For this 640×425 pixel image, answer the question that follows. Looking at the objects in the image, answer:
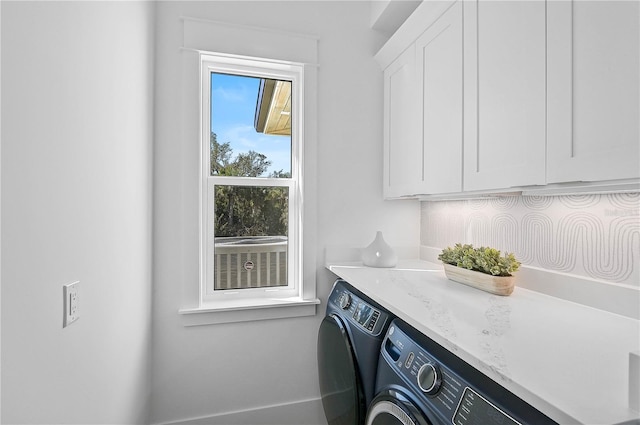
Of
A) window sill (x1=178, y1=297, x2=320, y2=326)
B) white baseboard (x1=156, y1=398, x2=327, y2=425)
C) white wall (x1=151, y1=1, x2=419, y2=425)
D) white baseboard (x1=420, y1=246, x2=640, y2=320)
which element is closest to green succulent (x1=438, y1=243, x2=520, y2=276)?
white baseboard (x1=420, y1=246, x2=640, y2=320)

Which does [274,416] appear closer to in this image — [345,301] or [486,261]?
[345,301]

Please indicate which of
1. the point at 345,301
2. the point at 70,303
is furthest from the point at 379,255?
the point at 70,303

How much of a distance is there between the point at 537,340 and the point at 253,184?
1.54 metres

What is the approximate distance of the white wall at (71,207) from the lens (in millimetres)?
635

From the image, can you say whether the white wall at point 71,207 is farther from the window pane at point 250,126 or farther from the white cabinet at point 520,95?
the white cabinet at point 520,95

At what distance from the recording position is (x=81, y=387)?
2.98ft

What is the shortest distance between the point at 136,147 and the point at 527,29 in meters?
1.53

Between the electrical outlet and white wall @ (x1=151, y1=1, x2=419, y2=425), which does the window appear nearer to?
white wall @ (x1=151, y1=1, x2=419, y2=425)

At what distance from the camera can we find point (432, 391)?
0.80 meters

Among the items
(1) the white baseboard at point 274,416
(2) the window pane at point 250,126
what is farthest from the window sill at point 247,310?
(2) the window pane at point 250,126

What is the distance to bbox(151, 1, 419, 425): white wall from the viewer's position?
67.4 inches

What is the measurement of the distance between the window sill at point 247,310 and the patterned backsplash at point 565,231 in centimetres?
99

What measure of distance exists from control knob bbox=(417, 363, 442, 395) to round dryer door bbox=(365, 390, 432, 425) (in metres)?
0.06

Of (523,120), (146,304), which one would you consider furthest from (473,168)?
(146,304)
